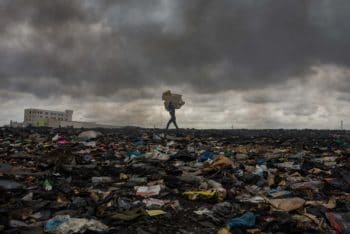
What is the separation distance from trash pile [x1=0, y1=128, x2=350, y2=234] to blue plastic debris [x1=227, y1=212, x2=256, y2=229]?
1cm

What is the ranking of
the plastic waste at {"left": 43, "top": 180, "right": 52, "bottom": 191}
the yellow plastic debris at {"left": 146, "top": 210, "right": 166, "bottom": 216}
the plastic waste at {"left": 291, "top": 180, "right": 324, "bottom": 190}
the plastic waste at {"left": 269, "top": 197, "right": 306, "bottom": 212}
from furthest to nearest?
the plastic waste at {"left": 291, "top": 180, "right": 324, "bottom": 190} → the plastic waste at {"left": 43, "top": 180, "right": 52, "bottom": 191} → the plastic waste at {"left": 269, "top": 197, "right": 306, "bottom": 212} → the yellow plastic debris at {"left": 146, "top": 210, "right": 166, "bottom": 216}

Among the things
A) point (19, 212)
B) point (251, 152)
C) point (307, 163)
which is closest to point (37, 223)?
point (19, 212)

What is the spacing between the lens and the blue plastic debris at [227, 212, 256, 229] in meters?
4.38

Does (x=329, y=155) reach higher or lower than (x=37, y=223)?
higher

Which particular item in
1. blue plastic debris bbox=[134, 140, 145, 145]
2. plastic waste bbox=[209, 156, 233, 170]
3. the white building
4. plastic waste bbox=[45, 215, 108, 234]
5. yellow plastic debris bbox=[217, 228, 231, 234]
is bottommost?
yellow plastic debris bbox=[217, 228, 231, 234]

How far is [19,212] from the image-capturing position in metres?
4.70

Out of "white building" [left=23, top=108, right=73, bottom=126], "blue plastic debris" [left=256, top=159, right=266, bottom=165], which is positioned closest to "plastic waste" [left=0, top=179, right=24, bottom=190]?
"blue plastic debris" [left=256, top=159, right=266, bottom=165]

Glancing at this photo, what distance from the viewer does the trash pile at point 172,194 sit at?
4.40 metres

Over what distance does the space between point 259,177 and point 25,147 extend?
22.5ft

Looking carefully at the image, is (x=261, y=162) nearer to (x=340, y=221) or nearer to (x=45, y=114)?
(x=340, y=221)

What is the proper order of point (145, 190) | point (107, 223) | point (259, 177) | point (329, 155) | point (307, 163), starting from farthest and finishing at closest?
point (329, 155)
point (307, 163)
point (259, 177)
point (145, 190)
point (107, 223)

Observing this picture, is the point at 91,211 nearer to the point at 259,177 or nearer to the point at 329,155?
the point at 259,177

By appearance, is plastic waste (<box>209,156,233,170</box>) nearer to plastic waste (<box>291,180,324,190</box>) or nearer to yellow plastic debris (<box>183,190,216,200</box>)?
plastic waste (<box>291,180,324,190</box>)

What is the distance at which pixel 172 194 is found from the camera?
5.82m
